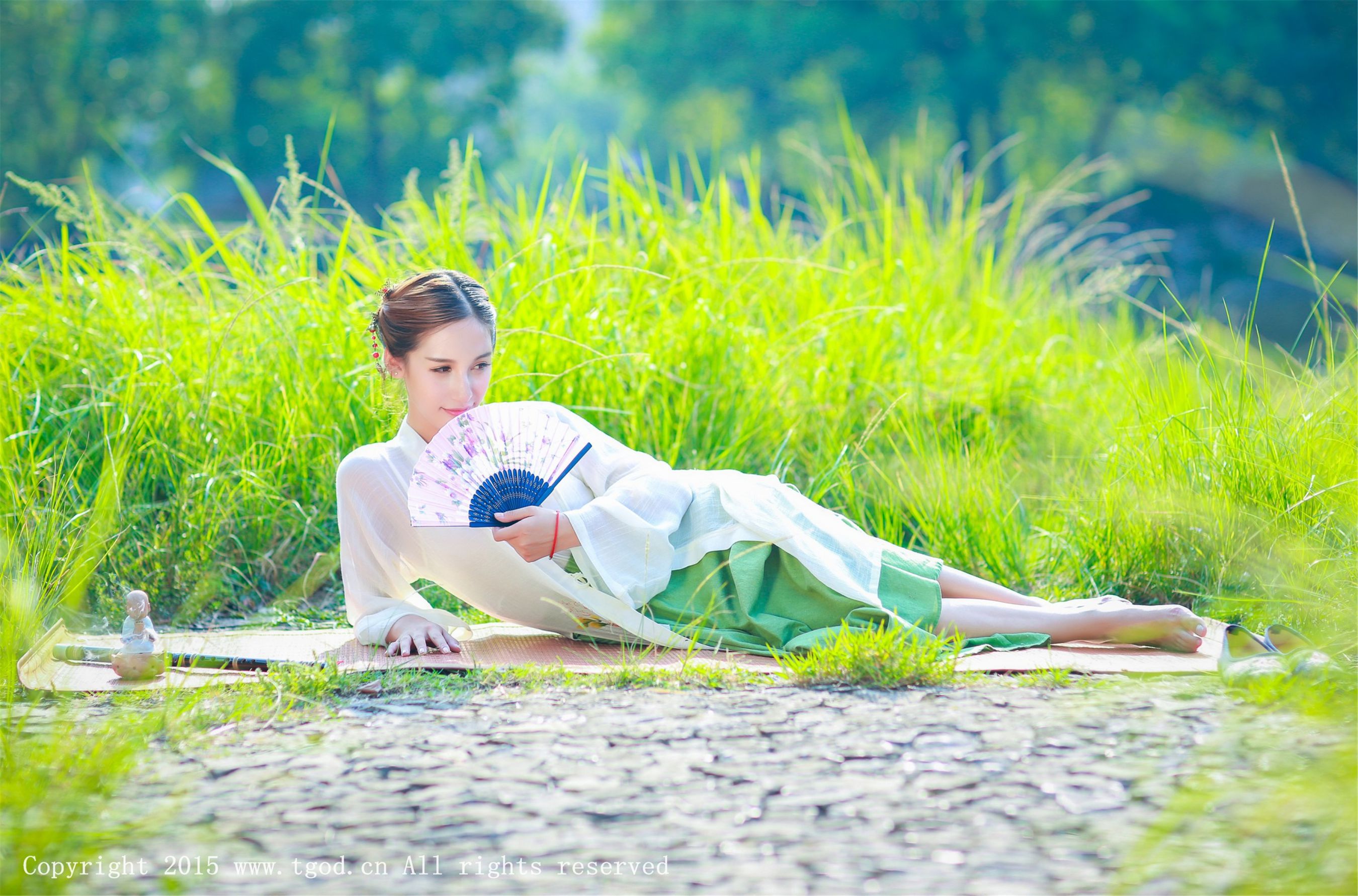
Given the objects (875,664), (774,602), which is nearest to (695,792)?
(875,664)

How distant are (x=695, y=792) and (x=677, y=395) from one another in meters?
2.64

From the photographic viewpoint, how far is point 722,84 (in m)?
26.9

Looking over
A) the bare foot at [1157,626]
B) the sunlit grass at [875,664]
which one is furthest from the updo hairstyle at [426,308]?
the bare foot at [1157,626]

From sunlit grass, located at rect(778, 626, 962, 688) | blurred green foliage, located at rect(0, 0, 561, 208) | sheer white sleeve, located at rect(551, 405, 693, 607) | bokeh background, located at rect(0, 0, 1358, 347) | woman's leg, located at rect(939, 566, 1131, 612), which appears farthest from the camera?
blurred green foliage, located at rect(0, 0, 561, 208)

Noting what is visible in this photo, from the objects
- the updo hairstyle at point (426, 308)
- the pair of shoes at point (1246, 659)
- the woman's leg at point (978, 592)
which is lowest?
the pair of shoes at point (1246, 659)

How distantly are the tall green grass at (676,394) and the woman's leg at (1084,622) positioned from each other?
348mm

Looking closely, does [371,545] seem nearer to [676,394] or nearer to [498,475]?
[498,475]

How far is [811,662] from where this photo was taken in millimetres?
2387

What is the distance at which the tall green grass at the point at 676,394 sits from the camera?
3.27 m

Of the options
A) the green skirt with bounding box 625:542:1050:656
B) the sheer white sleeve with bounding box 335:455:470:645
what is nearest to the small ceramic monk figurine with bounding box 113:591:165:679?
the sheer white sleeve with bounding box 335:455:470:645

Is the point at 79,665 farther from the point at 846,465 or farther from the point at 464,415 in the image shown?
the point at 846,465

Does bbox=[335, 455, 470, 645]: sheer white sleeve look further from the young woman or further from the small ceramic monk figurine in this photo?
the small ceramic monk figurine

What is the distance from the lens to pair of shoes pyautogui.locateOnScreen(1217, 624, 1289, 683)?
2.21m

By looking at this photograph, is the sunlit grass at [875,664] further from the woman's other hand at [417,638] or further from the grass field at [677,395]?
the grass field at [677,395]
